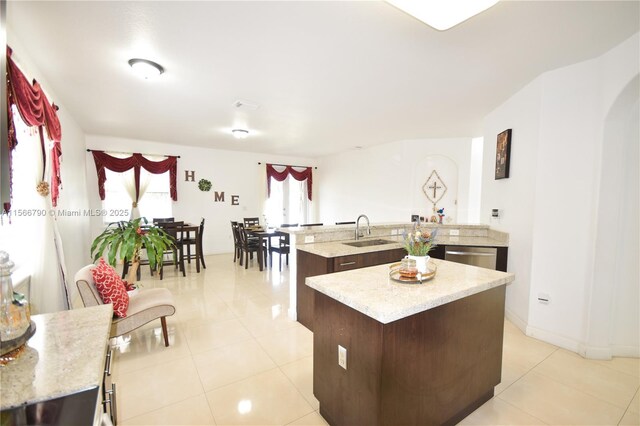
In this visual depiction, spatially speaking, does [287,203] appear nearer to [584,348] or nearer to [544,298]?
[544,298]

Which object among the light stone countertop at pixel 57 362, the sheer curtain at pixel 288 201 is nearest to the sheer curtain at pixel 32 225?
the light stone countertop at pixel 57 362

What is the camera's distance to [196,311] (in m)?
3.45

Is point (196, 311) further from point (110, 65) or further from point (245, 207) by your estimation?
point (245, 207)

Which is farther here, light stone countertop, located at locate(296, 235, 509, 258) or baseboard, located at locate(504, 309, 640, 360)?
light stone countertop, located at locate(296, 235, 509, 258)

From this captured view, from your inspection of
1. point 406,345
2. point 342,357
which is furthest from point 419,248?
point 342,357

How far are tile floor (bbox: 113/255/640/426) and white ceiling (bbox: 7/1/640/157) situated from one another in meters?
2.68

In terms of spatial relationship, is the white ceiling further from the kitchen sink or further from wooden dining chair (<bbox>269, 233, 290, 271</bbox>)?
wooden dining chair (<bbox>269, 233, 290, 271</bbox>)

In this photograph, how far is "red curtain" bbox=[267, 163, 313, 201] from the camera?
25.0ft

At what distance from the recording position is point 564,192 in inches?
103

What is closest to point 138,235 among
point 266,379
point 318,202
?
point 266,379

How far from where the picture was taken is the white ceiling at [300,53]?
1.88 meters

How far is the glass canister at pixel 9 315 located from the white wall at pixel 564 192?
377 cm

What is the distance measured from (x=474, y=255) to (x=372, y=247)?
4.44ft

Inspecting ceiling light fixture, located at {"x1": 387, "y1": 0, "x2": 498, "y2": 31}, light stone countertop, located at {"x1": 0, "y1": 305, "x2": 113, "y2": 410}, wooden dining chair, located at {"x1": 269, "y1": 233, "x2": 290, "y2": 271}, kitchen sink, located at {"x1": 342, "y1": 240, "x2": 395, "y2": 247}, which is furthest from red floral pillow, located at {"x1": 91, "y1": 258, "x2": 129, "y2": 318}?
wooden dining chair, located at {"x1": 269, "y1": 233, "x2": 290, "y2": 271}
